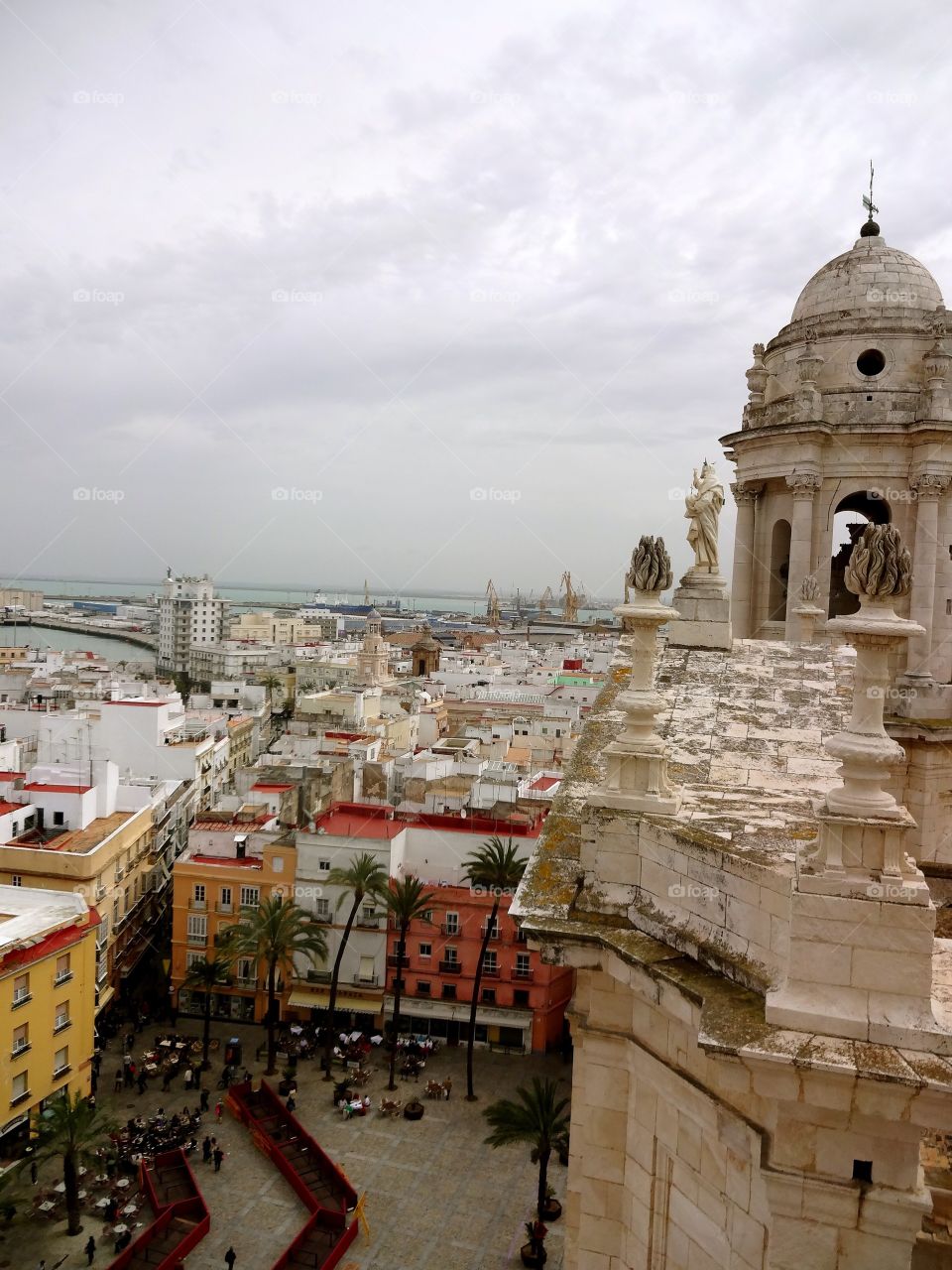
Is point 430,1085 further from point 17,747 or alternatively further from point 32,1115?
point 17,747

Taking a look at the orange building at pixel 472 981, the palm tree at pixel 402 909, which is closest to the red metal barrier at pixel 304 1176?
the palm tree at pixel 402 909

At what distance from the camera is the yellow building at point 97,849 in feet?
105

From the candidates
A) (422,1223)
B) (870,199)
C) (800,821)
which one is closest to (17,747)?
(422,1223)

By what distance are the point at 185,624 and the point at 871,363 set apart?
474 ft

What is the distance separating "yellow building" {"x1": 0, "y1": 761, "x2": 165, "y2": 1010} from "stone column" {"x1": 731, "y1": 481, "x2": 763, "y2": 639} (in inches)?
951

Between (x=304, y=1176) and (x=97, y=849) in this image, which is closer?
(x=304, y=1176)

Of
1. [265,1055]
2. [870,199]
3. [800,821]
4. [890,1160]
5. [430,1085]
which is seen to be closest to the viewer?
[890,1160]

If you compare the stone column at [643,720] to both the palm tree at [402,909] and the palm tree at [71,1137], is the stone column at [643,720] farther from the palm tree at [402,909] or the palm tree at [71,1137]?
the palm tree at [402,909]

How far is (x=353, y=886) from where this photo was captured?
3372cm

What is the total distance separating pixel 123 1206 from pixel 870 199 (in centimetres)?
3091

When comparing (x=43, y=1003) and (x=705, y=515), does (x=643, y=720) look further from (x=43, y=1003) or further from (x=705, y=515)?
(x=43, y=1003)

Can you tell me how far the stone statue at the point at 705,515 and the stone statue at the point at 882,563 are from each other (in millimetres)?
9301

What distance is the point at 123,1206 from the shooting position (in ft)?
79.3

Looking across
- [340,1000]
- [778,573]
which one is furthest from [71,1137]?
[778,573]
